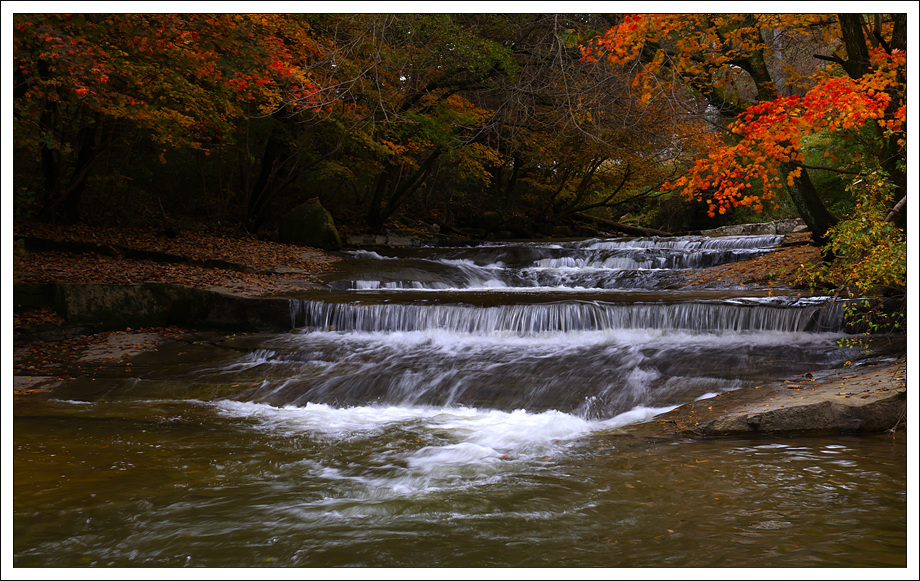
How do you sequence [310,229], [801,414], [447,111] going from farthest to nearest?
[310,229] → [447,111] → [801,414]

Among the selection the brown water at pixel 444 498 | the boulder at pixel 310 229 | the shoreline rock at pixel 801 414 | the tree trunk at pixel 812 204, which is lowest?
the brown water at pixel 444 498

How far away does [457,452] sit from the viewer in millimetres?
5934

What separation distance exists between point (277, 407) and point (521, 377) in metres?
3.11

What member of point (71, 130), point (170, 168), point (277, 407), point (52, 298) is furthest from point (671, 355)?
point (170, 168)

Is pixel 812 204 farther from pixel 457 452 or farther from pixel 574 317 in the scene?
pixel 457 452

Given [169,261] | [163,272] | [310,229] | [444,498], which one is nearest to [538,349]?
[444,498]

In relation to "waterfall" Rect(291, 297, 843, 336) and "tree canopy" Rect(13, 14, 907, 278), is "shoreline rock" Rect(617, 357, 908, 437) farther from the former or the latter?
"waterfall" Rect(291, 297, 843, 336)

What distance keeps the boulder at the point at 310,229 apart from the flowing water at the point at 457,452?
28.1ft

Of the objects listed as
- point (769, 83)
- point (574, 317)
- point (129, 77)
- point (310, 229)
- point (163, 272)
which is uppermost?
point (769, 83)

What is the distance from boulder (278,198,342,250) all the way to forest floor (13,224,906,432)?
701mm

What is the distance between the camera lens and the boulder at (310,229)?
20078mm

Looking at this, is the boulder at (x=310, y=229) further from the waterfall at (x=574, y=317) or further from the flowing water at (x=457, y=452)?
the waterfall at (x=574, y=317)

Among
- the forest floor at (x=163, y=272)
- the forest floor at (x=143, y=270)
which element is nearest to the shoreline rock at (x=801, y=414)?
the forest floor at (x=163, y=272)

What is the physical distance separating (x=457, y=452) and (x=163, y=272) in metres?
9.95
